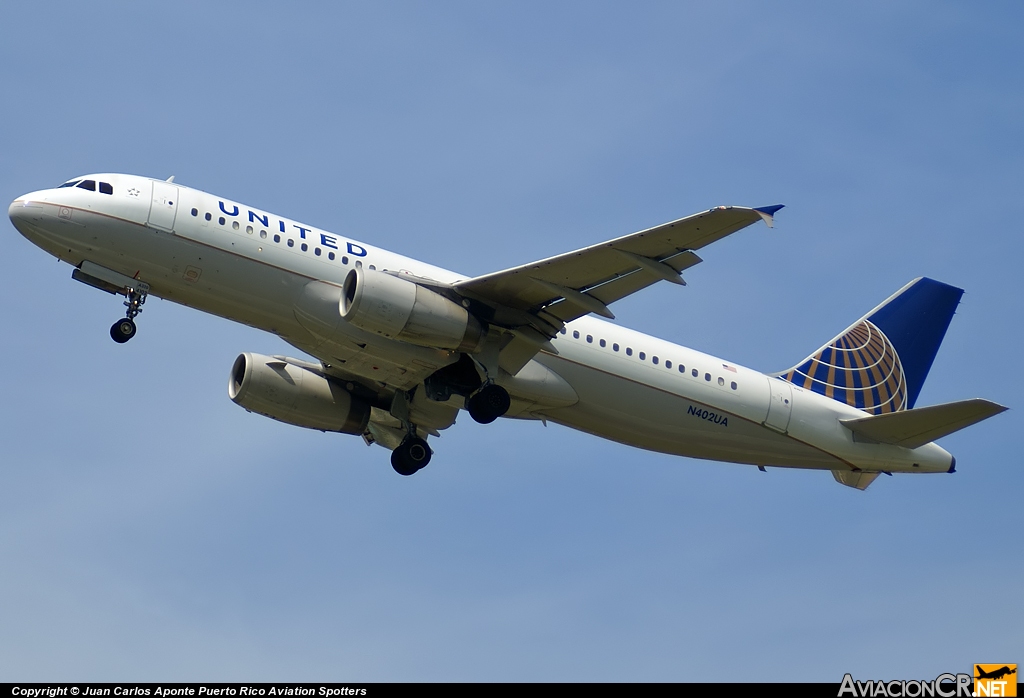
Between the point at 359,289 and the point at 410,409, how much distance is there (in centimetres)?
698

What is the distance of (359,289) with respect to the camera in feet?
94.6

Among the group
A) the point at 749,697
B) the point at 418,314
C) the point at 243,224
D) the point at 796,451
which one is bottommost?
the point at 749,697

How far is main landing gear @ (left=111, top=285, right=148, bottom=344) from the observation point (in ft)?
99.1

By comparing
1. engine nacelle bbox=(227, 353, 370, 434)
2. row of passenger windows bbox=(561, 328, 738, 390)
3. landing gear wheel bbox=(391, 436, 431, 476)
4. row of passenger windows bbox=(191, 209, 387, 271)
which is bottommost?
landing gear wheel bbox=(391, 436, 431, 476)

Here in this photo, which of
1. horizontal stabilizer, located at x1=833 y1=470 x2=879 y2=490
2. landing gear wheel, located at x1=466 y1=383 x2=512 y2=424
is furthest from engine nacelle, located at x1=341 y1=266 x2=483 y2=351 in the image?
horizontal stabilizer, located at x1=833 y1=470 x2=879 y2=490

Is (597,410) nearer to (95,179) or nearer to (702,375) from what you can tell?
(702,375)

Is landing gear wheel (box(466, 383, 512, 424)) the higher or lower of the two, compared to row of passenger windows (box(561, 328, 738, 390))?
lower

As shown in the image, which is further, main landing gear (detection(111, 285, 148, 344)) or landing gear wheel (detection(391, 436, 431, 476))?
landing gear wheel (detection(391, 436, 431, 476))

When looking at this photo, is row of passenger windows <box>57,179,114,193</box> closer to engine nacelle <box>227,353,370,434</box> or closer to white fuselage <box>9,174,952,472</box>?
white fuselage <box>9,174,952,472</box>

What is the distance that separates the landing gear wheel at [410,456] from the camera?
1393 inches

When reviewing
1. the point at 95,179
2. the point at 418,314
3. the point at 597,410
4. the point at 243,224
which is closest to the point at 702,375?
the point at 597,410

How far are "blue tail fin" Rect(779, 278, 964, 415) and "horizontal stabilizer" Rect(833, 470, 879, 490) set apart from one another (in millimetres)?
2004

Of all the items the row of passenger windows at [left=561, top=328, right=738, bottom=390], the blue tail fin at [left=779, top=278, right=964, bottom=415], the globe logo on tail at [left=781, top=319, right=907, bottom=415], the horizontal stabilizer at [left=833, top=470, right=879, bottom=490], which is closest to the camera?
the row of passenger windows at [left=561, top=328, right=738, bottom=390]

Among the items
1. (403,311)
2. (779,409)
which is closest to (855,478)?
(779,409)
